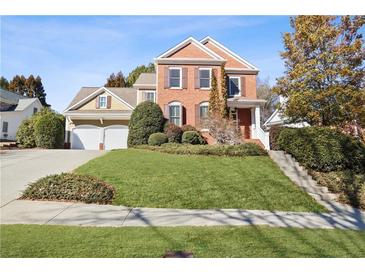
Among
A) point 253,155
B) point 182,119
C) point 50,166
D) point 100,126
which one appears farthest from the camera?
point 100,126

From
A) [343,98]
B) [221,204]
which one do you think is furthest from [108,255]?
[343,98]

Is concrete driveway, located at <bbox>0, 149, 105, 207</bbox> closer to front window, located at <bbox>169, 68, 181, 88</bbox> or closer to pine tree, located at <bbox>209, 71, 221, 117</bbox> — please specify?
front window, located at <bbox>169, 68, 181, 88</bbox>

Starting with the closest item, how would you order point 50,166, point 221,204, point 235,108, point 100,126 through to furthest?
point 221,204
point 50,166
point 235,108
point 100,126

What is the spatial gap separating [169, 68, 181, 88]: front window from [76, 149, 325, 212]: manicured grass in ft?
29.9

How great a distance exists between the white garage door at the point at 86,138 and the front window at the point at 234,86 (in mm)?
11058

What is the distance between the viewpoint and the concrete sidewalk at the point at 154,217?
6.61m

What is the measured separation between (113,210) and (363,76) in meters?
13.9

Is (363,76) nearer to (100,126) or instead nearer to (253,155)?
(253,155)

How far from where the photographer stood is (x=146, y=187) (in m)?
9.60

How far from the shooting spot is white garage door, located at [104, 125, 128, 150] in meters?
23.9

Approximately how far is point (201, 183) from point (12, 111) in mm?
31196

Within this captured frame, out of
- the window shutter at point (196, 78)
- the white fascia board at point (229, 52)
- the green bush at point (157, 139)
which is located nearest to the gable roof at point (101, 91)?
the window shutter at point (196, 78)

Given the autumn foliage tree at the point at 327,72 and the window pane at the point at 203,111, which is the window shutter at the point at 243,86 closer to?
the window pane at the point at 203,111

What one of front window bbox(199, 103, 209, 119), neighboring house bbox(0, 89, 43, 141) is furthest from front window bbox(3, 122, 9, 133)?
front window bbox(199, 103, 209, 119)
